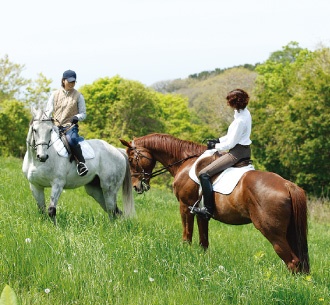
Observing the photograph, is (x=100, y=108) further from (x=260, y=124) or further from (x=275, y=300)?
(x=275, y=300)


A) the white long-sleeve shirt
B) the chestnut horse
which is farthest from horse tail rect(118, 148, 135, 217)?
the white long-sleeve shirt

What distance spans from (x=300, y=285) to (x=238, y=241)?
5396 mm

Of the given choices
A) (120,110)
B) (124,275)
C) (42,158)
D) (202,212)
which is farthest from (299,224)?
(120,110)

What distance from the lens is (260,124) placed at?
35.4m

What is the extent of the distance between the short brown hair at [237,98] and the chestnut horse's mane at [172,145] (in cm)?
134

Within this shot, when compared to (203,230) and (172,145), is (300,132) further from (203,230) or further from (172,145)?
(203,230)

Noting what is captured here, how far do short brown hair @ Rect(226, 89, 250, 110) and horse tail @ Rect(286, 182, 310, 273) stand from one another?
55.3 inches

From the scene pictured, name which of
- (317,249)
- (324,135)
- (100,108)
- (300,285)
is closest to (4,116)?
(100,108)

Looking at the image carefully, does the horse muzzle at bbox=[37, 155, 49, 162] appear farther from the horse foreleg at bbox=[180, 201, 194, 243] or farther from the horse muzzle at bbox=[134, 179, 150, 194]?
the horse foreleg at bbox=[180, 201, 194, 243]

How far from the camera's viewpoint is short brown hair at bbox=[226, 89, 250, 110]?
6.89 metres

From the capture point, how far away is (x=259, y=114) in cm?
3584

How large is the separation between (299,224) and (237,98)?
195 centimetres

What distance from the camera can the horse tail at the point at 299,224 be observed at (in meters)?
6.09

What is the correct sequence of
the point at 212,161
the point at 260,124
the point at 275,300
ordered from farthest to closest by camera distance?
the point at 260,124
the point at 212,161
the point at 275,300
